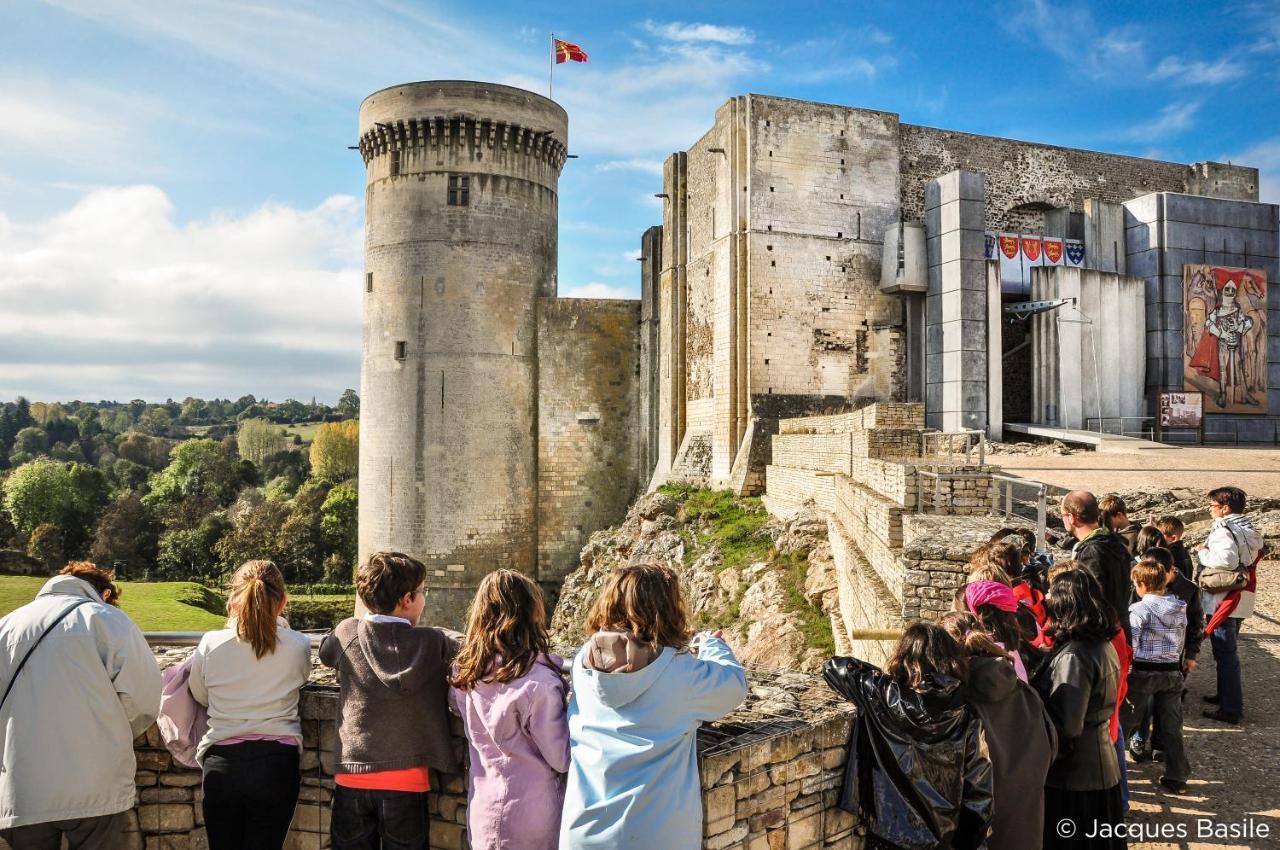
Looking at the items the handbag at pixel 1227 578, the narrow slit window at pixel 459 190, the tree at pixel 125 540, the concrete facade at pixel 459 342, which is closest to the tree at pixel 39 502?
the tree at pixel 125 540

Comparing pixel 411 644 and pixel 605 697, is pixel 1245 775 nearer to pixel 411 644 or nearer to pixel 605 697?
pixel 605 697

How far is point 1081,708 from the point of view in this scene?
3.83 metres

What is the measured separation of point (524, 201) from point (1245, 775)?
20.0 m

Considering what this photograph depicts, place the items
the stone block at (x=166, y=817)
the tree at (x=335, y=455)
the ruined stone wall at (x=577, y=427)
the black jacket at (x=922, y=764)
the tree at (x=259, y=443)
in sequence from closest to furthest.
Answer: the black jacket at (x=922, y=764)
the stone block at (x=166, y=817)
the ruined stone wall at (x=577, y=427)
the tree at (x=335, y=455)
the tree at (x=259, y=443)

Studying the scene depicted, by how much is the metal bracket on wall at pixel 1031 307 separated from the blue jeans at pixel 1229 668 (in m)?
16.2

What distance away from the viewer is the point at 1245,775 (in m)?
5.55

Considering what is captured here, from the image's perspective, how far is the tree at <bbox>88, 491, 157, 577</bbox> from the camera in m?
44.0

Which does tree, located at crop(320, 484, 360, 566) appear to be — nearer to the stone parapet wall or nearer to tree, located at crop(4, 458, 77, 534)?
tree, located at crop(4, 458, 77, 534)

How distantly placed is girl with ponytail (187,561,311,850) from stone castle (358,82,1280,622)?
17157mm

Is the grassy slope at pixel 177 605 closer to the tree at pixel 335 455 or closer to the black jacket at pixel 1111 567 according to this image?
the black jacket at pixel 1111 567

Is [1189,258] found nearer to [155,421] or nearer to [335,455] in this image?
[335,455]

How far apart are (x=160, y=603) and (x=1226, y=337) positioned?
106 ft

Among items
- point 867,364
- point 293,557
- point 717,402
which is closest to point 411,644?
point 717,402

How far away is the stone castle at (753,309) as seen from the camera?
825 inches
